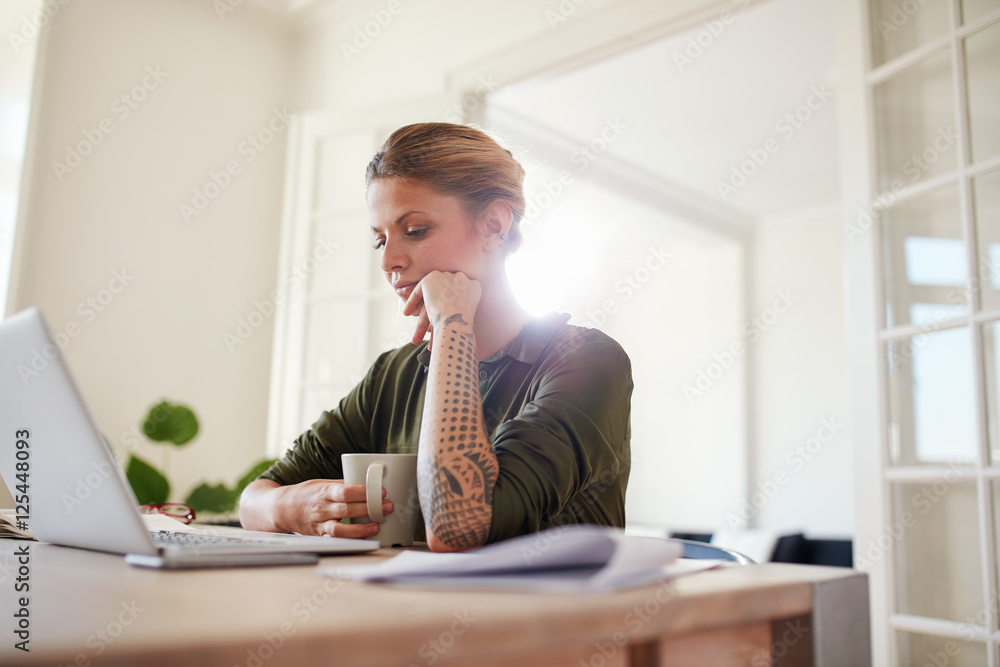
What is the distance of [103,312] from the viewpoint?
10.3ft

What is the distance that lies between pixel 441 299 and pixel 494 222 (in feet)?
0.82

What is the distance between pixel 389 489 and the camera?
92 centimetres

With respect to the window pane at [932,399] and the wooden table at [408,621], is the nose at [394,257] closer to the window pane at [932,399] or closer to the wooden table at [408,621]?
the wooden table at [408,621]

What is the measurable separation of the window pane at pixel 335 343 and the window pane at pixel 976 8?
2.22 meters

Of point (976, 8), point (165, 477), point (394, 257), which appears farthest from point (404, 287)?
point (165, 477)

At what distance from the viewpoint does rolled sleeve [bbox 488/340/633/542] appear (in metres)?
0.92

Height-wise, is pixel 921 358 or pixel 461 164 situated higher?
pixel 461 164

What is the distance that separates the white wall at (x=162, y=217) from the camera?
10.1 ft

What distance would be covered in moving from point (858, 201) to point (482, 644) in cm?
212

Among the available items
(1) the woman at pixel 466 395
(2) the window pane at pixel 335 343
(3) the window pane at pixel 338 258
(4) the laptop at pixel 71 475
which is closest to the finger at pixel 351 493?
(1) the woman at pixel 466 395

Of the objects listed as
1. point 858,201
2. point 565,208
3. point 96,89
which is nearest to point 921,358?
point 858,201

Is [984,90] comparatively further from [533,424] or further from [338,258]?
[338,258]

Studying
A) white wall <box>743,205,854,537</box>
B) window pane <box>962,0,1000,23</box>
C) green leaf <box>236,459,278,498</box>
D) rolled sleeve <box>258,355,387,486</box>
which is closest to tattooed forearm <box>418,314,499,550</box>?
rolled sleeve <box>258,355,387,486</box>

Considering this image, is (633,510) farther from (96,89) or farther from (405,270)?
(405,270)
